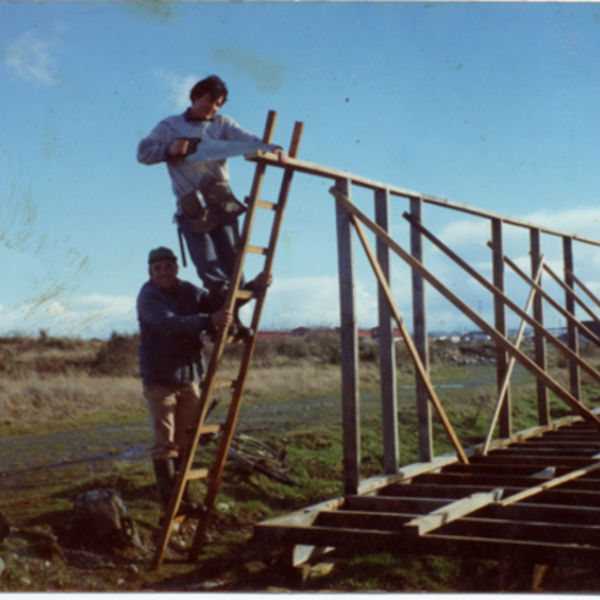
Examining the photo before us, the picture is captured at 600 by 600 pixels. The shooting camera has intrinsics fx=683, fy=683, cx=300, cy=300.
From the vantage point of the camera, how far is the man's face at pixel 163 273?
498 cm

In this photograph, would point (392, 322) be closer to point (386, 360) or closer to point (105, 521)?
point (386, 360)

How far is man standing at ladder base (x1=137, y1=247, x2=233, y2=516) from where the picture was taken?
4.79 metres

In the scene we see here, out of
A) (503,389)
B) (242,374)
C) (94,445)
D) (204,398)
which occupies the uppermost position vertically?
(242,374)

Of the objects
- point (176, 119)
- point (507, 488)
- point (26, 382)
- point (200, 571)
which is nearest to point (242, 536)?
point (200, 571)

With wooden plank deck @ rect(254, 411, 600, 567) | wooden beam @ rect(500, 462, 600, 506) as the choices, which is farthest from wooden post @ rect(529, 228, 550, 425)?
wooden beam @ rect(500, 462, 600, 506)

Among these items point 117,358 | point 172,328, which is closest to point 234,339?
point 172,328

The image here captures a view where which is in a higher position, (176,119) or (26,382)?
(176,119)

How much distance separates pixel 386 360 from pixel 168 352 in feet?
6.57

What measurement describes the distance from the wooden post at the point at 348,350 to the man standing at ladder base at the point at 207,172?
774mm

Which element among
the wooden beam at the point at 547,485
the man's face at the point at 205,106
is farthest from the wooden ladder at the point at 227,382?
the wooden beam at the point at 547,485

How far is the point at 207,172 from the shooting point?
4828 mm

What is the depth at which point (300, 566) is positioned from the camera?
4551 mm

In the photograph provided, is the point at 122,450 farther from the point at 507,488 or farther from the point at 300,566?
the point at 507,488

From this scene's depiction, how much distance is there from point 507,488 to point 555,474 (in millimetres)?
1131
